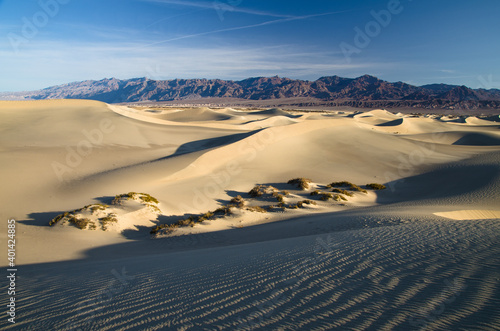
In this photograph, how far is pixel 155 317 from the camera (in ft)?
10.2

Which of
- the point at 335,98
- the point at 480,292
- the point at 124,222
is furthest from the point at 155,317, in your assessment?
the point at 335,98

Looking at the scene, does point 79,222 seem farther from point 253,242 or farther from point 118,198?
point 253,242

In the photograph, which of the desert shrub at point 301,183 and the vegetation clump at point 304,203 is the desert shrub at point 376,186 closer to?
the desert shrub at point 301,183

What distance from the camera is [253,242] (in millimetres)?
7512

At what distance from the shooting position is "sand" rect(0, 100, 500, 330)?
304 cm

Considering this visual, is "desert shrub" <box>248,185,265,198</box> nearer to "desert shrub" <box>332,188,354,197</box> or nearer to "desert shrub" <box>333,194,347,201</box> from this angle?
"desert shrub" <box>333,194,347,201</box>

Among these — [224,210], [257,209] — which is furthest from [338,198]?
[224,210]

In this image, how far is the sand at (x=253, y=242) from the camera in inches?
119

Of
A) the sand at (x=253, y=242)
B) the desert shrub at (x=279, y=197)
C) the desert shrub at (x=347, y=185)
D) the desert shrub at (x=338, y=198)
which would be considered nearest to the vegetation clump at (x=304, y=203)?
the sand at (x=253, y=242)

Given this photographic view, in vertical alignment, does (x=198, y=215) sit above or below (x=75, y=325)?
below

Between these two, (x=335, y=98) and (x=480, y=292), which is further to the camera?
(x=335, y=98)

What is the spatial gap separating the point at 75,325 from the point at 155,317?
90 cm

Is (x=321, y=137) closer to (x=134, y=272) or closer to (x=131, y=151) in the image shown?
(x=131, y=151)

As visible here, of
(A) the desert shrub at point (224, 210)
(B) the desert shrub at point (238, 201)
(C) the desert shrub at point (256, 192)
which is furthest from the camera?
(C) the desert shrub at point (256, 192)
